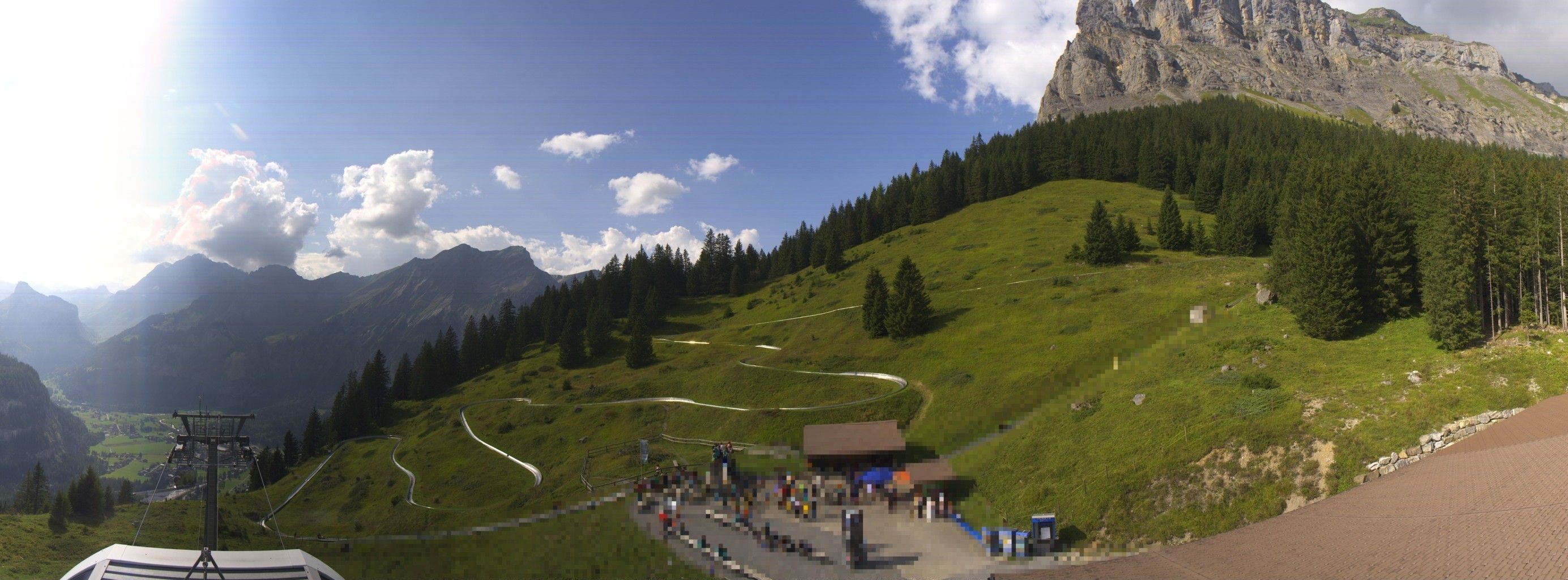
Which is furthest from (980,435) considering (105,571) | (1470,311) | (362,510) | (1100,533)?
(362,510)

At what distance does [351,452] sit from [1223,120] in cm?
19539

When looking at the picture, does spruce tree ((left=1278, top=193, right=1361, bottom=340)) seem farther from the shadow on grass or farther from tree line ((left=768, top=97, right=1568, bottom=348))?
the shadow on grass

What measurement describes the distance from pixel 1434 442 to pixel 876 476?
2466 cm

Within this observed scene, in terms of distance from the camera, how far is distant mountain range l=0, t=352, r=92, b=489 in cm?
13200

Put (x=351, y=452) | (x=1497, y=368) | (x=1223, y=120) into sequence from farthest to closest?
(x=1223, y=120), (x=351, y=452), (x=1497, y=368)

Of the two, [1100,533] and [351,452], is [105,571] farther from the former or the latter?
[351,452]

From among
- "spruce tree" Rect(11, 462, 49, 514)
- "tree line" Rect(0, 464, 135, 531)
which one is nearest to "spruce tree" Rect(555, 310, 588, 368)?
"tree line" Rect(0, 464, 135, 531)

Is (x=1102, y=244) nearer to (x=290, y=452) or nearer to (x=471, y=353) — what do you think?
(x=471, y=353)

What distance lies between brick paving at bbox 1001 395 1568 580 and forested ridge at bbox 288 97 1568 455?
60.1ft

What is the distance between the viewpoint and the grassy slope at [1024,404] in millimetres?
30797

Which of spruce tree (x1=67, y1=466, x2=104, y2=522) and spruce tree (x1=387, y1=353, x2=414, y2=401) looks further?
spruce tree (x1=387, y1=353, x2=414, y2=401)

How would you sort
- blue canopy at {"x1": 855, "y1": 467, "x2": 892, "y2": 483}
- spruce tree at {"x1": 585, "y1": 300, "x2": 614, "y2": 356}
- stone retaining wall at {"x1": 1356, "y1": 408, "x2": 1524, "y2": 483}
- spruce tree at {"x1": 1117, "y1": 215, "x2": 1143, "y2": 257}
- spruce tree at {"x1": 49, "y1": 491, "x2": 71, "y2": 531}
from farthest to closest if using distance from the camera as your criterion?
spruce tree at {"x1": 585, "y1": 300, "x2": 614, "y2": 356} < spruce tree at {"x1": 1117, "y1": 215, "x2": 1143, "y2": 257} < spruce tree at {"x1": 49, "y1": 491, "x2": 71, "y2": 531} < blue canopy at {"x1": 855, "y1": 467, "x2": 892, "y2": 483} < stone retaining wall at {"x1": 1356, "y1": 408, "x2": 1524, "y2": 483}

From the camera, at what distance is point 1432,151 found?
67.7 m

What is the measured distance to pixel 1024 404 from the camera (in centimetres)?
4409
